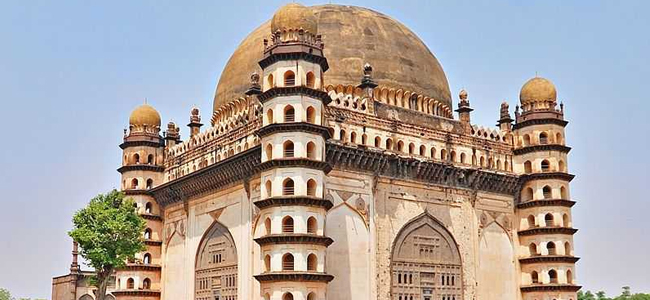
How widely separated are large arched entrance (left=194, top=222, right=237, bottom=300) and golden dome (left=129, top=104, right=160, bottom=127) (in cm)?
702

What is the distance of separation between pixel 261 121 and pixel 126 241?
6118mm

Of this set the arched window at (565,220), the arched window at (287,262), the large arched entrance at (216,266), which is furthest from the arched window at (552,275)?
the large arched entrance at (216,266)

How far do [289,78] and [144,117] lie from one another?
36.7 feet

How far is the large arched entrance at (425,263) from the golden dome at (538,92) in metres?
7.19

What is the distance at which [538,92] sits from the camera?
31.1m

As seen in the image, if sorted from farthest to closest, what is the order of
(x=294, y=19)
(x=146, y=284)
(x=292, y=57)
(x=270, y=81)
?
(x=146, y=284)
(x=294, y=19)
(x=270, y=81)
(x=292, y=57)

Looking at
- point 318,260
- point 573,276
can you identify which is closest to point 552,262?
point 573,276

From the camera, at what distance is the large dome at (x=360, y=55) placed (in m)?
29.6

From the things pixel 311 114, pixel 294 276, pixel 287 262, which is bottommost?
pixel 294 276

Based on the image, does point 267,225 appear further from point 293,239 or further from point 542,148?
point 542,148

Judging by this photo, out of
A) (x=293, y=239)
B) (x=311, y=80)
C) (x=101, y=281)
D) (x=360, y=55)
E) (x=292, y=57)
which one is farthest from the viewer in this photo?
(x=360, y=55)

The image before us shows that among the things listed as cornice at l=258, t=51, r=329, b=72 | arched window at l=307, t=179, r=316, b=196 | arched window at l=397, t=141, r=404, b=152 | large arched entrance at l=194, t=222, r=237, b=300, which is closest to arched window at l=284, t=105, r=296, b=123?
cornice at l=258, t=51, r=329, b=72

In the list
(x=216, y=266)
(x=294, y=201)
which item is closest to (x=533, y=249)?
(x=294, y=201)

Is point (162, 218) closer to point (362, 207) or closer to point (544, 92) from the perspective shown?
point (362, 207)
